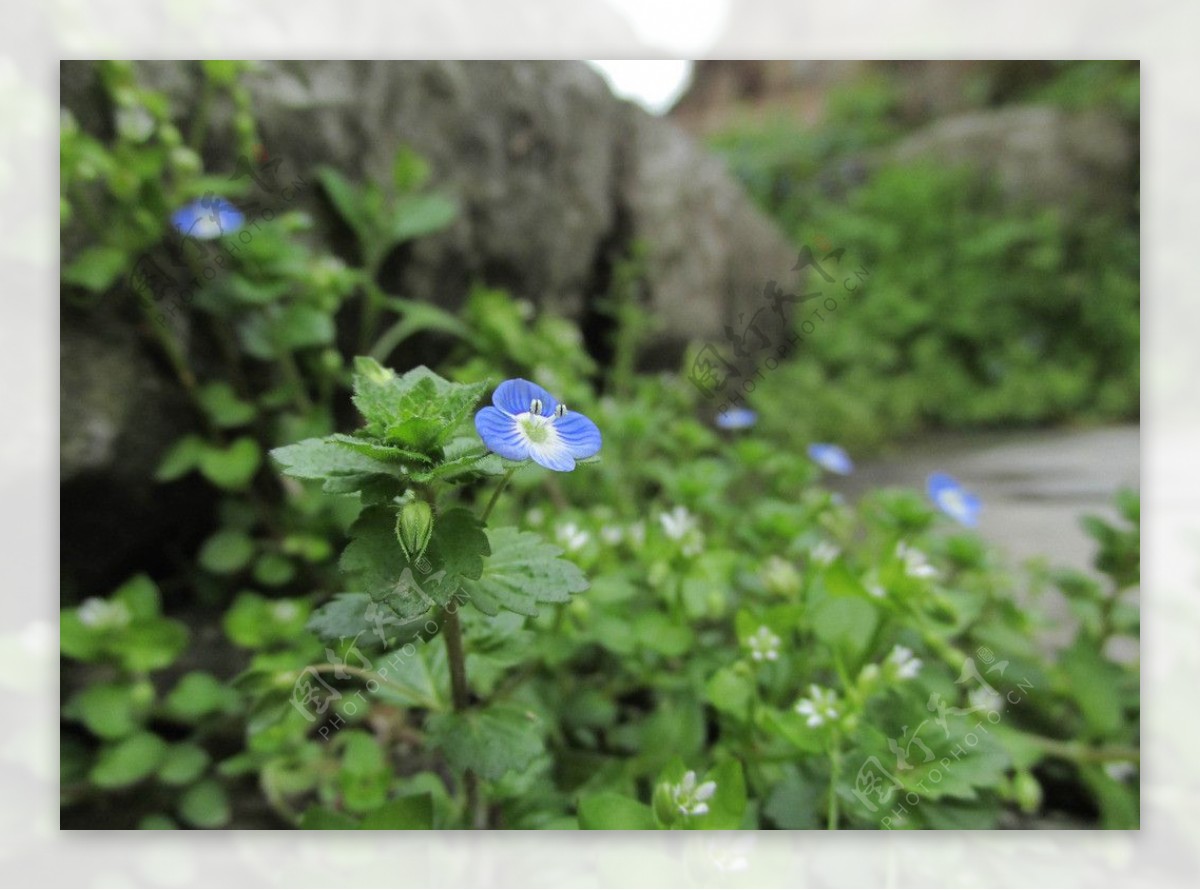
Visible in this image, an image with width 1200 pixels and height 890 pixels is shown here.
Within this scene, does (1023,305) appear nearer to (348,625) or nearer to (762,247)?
(762,247)

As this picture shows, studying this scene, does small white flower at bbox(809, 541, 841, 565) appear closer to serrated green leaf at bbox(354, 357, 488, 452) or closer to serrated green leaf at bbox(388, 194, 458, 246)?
serrated green leaf at bbox(354, 357, 488, 452)

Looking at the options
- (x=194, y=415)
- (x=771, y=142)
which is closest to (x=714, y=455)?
(x=194, y=415)

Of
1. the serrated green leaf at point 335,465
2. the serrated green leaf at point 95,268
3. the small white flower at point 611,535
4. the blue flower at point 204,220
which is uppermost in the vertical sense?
the blue flower at point 204,220

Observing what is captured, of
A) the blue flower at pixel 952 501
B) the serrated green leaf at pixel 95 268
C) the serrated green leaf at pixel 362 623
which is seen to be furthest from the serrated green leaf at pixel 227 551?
the blue flower at pixel 952 501

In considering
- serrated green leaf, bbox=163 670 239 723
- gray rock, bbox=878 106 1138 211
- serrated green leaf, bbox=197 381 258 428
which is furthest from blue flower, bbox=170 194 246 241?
gray rock, bbox=878 106 1138 211

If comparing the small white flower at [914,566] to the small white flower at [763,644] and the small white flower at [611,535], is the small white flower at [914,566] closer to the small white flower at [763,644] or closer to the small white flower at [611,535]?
the small white flower at [763,644]

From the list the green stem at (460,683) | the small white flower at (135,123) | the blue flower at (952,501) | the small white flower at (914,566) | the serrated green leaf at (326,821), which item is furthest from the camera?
the blue flower at (952,501)

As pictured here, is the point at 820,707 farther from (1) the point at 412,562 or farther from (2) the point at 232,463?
(2) the point at 232,463
